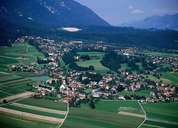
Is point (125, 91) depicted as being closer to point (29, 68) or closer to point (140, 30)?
point (29, 68)

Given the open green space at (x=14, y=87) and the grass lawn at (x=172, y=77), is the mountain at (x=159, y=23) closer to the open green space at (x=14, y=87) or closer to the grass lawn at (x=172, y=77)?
the grass lawn at (x=172, y=77)

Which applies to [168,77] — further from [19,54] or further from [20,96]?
[19,54]

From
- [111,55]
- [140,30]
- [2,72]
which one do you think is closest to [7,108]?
[2,72]

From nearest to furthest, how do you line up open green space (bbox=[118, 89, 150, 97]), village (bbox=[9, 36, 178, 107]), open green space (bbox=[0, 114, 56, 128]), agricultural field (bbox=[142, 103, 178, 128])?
open green space (bbox=[0, 114, 56, 128]) < agricultural field (bbox=[142, 103, 178, 128]) < village (bbox=[9, 36, 178, 107]) < open green space (bbox=[118, 89, 150, 97])

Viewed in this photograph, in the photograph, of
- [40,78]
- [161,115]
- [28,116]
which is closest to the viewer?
[28,116]

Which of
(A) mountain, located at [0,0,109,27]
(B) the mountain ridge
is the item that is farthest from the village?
(A) mountain, located at [0,0,109,27]

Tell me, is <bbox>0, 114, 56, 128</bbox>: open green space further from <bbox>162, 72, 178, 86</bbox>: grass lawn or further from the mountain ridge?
the mountain ridge

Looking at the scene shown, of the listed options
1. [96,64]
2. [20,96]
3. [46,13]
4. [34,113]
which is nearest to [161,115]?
[96,64]
